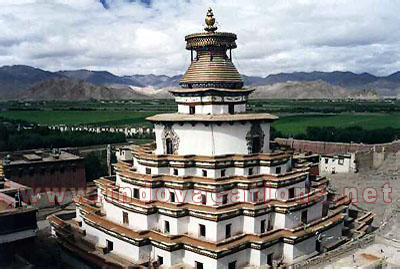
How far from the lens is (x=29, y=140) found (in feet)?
181

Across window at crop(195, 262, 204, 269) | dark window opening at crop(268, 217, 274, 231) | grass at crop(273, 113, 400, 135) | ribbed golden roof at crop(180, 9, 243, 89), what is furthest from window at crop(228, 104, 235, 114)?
grass at crop(273, 113, 400, 135)

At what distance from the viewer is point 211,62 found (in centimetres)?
2375

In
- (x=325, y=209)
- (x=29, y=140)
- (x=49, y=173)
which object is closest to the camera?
(x=325, y=209)

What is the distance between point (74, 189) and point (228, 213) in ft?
74.6

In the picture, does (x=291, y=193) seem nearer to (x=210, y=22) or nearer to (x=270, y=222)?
(x=270, y=222)

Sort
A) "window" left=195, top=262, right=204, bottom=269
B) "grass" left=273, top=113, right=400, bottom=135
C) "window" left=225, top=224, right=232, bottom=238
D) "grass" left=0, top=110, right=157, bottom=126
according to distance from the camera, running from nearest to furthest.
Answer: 1. "window" left=195, top=262, right=204, bottom=269
2. "window" left=225, top=224, right=232, bottom=238
3. "grass" left=273, top=113, right=400, bottom=135
4. "grass" left=0, top=110, right=157, bottom=126

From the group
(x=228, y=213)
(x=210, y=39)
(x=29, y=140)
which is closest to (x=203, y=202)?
(x=228, y=213)

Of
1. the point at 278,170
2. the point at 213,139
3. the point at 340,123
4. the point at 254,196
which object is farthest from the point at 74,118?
the point at 254,196

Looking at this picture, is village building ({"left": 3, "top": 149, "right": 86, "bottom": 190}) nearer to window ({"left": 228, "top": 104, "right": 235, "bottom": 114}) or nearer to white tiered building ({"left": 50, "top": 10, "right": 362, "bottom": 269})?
white tiered building ({"left": 50, "top": 10, "right": 362, "bottom": 269})

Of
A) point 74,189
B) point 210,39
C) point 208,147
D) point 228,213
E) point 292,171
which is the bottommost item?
point 74,189

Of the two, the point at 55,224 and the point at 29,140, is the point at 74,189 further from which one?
the point at 29,140

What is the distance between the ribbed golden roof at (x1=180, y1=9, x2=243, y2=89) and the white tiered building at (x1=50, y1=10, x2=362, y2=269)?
6 centimetres

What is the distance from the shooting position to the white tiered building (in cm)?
1936

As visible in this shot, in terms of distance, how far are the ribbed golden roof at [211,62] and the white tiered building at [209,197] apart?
0.21 ft
